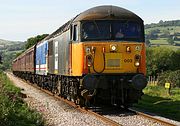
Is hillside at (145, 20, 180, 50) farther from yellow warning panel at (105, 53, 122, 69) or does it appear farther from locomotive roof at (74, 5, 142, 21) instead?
yellow warning panel at (105, 53, 122, 69)

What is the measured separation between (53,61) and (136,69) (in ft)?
25.9

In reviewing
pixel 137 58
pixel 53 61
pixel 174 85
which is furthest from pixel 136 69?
pixel 174 85

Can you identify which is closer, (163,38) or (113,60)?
(113,60)

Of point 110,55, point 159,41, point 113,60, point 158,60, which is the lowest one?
point 113,60

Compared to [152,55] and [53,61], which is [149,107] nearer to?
[53,61]

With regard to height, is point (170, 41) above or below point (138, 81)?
above

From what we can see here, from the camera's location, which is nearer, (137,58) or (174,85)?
(137,58)

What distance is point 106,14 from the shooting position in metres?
15.6

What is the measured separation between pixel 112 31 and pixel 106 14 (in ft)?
2.26

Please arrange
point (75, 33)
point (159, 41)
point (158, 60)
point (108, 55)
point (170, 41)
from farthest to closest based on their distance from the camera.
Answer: point (159, 41), point (170, 41), point (158, 60), point (75, 33), point (108, 55)

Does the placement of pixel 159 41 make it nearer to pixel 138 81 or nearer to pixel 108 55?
pixel 108 55

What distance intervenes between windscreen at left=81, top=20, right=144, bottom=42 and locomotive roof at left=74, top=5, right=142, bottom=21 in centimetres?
18

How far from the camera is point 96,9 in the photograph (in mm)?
16047

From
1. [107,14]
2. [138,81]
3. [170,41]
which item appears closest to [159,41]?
[170,41]
